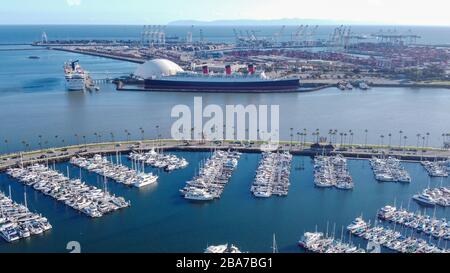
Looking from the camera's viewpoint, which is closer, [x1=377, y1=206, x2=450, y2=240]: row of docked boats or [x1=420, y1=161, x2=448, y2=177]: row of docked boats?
[x1=377, y1=206, x2=450, y2=240]: row of docked boats

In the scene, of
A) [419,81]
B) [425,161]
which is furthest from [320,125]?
[419,81]

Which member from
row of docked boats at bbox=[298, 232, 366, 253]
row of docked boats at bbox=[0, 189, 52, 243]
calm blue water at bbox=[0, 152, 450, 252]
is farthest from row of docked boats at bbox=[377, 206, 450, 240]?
row of docked boats at bbox=[0, 189, 52, 243]

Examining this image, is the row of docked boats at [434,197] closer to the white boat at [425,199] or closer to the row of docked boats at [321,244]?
the white boat at [425,199]

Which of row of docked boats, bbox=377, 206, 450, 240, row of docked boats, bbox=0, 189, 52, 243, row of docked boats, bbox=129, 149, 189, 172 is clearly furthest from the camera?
row of docked boats, bbox=129, 149, 189, 172

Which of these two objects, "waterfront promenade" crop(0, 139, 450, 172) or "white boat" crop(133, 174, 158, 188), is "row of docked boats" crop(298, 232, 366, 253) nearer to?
"white boat" crop(133, 174, 158, 188)
